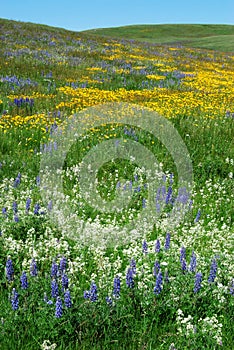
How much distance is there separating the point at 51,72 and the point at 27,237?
43.6ft

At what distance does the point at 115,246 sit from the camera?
16.3ft

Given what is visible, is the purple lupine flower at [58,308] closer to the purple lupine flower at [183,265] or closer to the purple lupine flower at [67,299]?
the purple lupine flower at [67,299]

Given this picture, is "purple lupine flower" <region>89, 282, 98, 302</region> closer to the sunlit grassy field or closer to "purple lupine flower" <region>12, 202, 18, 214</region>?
the sunlit grassy field

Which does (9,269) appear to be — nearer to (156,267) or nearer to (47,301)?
(47,301)

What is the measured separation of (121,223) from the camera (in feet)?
18.8

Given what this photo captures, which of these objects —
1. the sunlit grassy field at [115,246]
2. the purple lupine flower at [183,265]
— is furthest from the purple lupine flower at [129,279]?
the purple lupine flower at [183,265]

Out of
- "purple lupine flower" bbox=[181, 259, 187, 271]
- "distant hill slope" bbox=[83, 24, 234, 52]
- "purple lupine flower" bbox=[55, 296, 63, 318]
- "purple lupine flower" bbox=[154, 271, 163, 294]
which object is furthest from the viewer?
"distant hill slope" bbox=[83, 24, 234, 52]

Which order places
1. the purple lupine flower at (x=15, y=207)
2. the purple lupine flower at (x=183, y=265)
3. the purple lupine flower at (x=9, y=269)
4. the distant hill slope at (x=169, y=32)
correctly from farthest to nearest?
the distant hill slope at (x=169, y=32), the purple lupine flower at (x=15, y=207), the purple lupine flower at (x=183, y=265), the purple lupine flower at (x=9, y=269)

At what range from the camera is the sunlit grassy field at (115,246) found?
3.63 m

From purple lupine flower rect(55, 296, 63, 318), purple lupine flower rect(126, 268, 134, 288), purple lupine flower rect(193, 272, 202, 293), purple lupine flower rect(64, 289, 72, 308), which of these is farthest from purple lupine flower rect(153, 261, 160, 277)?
purple lupine flower rect(55, 296, 63, 318)

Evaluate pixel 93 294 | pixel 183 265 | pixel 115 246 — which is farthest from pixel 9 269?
pixel 183 265

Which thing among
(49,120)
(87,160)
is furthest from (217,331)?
(49,120)

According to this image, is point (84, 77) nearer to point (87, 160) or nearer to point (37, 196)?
point (87, 160)

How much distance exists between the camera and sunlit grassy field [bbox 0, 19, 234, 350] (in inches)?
143
